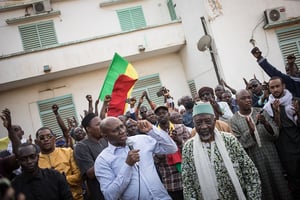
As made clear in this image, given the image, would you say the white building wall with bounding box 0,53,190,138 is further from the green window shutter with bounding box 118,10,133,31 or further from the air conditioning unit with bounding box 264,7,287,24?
the air conditioning unit with bounding box 264,7,287,24

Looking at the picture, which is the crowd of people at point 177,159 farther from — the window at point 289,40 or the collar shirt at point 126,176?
the window at point 289,40

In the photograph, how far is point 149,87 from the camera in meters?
11.9

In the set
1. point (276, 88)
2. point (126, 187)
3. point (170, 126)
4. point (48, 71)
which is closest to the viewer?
point (126, 187)

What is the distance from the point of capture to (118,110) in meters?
5.58

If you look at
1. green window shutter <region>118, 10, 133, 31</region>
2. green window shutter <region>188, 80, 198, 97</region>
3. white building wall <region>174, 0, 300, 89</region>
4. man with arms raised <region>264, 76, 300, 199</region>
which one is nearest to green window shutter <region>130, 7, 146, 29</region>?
green window shutter <region>118, 10, 133, 31</region>

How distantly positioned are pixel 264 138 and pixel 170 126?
4.32ft

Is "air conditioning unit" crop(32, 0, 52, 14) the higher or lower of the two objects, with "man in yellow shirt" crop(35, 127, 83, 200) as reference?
higher

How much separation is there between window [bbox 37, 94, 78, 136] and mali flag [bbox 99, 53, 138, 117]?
5976 mm

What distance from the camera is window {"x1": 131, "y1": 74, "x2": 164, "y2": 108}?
1180 cm

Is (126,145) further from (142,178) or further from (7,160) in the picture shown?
(7,160)

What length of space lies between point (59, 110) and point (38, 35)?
311cm

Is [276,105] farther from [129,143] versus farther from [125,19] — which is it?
[125,19]

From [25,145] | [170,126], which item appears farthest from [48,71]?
[25,145]

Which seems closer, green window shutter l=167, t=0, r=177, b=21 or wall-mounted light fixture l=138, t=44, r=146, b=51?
wall-mounted light fixture l=138, t=44, r=146, b=51
